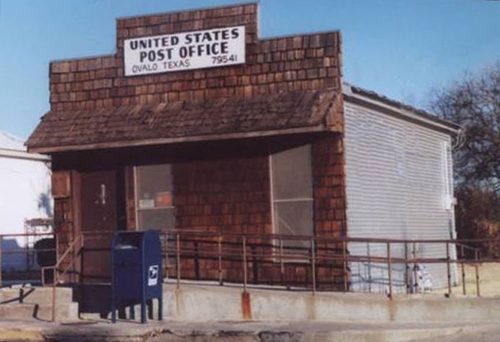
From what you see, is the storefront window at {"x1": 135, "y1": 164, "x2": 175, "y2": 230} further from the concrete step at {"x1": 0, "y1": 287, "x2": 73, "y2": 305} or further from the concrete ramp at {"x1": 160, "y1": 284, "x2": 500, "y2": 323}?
the concrete step at {"x1": 0, "y1": 287, "x2": 73, "y2": 305}

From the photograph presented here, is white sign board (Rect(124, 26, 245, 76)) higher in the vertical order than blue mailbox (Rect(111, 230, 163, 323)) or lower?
higher

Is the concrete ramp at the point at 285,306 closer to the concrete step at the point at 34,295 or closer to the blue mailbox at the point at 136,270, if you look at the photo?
the blue mailbox at the point at 136,270

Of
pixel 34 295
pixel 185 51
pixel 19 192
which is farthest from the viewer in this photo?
pixel 19 192

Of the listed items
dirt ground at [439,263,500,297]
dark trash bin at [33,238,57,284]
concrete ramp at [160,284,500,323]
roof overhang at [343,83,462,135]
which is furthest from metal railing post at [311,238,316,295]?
dark trash bin at [33,238,57,284]

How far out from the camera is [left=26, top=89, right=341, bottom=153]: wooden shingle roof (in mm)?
17141

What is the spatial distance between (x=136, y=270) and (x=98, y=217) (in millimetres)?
3934

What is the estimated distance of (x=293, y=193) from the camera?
58.6ft

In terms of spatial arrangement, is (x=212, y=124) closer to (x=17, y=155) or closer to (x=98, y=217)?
(x=98, y=217)

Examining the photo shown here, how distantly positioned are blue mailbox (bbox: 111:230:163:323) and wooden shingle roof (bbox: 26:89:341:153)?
251 centimetres

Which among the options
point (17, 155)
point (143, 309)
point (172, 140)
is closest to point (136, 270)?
point (143, 309)

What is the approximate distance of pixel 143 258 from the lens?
51.5 ft

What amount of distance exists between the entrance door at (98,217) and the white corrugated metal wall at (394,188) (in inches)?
186

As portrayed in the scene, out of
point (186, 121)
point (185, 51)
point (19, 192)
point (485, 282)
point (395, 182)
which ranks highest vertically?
point (185, 51)

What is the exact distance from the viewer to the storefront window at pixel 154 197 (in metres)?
18.8
